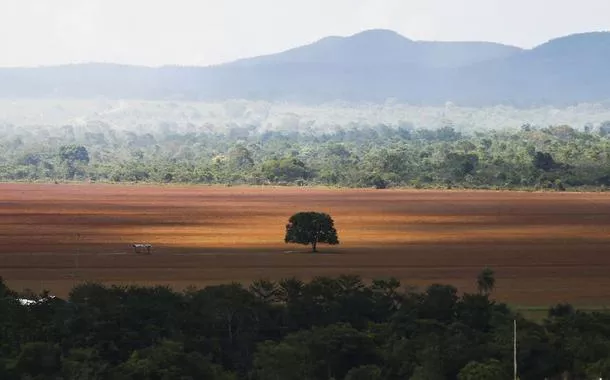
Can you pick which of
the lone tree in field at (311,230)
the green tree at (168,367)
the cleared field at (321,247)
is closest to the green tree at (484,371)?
the green tree at (168,367)

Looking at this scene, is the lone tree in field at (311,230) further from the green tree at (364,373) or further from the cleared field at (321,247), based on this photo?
the green tree at (364,373)

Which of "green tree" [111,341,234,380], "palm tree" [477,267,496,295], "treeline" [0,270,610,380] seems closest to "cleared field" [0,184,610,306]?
"palm tree" [477,267,496,295]

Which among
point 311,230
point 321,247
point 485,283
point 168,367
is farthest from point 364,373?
point 321,247

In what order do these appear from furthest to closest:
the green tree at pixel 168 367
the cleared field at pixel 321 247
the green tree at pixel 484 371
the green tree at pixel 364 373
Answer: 1. the cleared field at pixel 321 247
2. the green tree at pixel 364 373
3. the green tree at pixel 168 367
4. the green tree at pixel 484 371

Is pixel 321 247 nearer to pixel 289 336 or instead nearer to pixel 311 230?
pixel 311 230

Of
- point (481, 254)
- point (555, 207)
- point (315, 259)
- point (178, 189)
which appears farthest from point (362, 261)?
point (178, 189)

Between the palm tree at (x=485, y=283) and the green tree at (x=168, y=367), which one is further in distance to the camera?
the palm tree at (x=485, y=283)

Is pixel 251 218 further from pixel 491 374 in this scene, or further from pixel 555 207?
pixel 491 374
